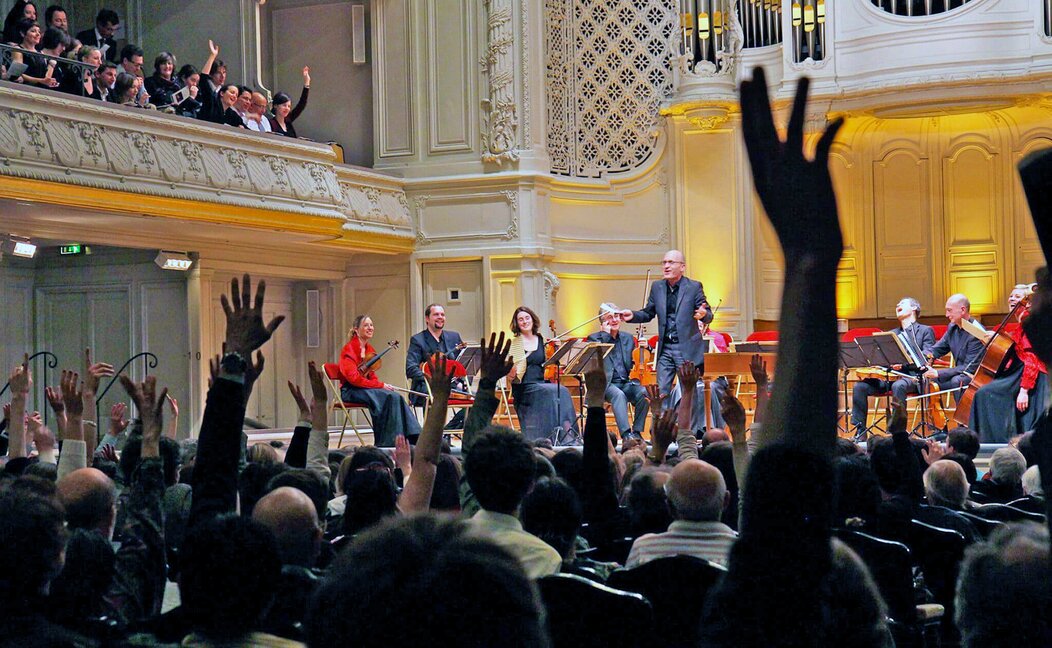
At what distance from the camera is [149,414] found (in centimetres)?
350

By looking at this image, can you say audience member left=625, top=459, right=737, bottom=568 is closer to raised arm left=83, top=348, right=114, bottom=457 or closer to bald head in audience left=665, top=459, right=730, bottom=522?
bald head in audience left=665, top=459, right=730, bottom=522

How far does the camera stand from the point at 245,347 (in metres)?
2.95

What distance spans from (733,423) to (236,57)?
11.2 metres

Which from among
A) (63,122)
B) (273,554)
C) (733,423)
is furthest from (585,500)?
(63,122)

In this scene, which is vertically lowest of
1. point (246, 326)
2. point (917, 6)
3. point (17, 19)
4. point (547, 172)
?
point (246, 326)

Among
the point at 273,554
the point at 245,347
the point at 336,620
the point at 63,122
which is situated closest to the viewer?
the point at 336,620

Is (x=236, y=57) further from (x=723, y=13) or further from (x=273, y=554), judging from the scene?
(x=273, y=554)

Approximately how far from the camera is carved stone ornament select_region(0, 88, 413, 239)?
31.8 ft

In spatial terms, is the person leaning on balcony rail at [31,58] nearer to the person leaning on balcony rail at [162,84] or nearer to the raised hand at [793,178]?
the person leaning on balcony rail at [162,84]

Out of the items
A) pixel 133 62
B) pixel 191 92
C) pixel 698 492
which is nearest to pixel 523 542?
pixel 698 492

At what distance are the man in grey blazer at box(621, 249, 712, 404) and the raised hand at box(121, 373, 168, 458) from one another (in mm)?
6688

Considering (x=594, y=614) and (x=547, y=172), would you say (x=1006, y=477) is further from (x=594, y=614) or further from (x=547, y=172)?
(x=547, y=172)

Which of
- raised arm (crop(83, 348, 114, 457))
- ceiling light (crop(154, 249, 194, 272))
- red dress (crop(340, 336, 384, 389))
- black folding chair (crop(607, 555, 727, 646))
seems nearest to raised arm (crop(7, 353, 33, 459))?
raised arm (crop(83, 348, 114, 457))

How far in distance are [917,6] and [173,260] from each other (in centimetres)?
745
